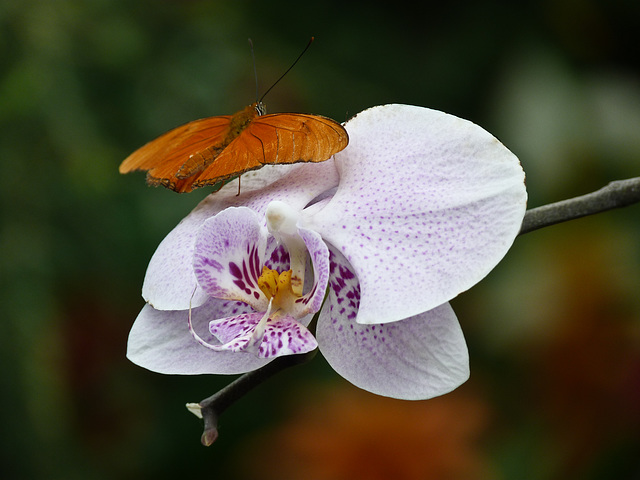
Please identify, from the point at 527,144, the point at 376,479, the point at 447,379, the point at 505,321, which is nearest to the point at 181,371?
the point at 447,379

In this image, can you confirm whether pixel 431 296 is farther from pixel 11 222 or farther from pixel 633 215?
pixel 633 215

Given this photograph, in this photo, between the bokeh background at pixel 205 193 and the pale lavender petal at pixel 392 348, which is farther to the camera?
the bokeh background at pixel 205 193

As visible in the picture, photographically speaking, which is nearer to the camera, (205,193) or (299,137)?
(299,137)

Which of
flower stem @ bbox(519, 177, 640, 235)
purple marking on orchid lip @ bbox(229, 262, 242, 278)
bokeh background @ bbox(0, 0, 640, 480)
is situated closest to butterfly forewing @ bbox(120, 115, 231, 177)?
purple marking on orchid lip @ bbox(229, 262, 242, 278)

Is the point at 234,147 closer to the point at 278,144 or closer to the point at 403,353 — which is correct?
the point at 278,144

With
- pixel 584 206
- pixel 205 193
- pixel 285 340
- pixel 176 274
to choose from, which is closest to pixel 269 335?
pixel 285 340

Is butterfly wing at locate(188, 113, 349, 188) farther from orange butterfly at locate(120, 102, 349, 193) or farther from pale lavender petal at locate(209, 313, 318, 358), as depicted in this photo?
pale lavender petal at locate(209, 313, 318, 358)

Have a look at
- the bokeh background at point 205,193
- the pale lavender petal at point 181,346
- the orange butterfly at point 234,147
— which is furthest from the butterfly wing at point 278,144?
the bokeh background at point 205,193

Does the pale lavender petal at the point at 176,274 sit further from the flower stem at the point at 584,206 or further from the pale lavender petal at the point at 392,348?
the flower stem at the point at 584,206
